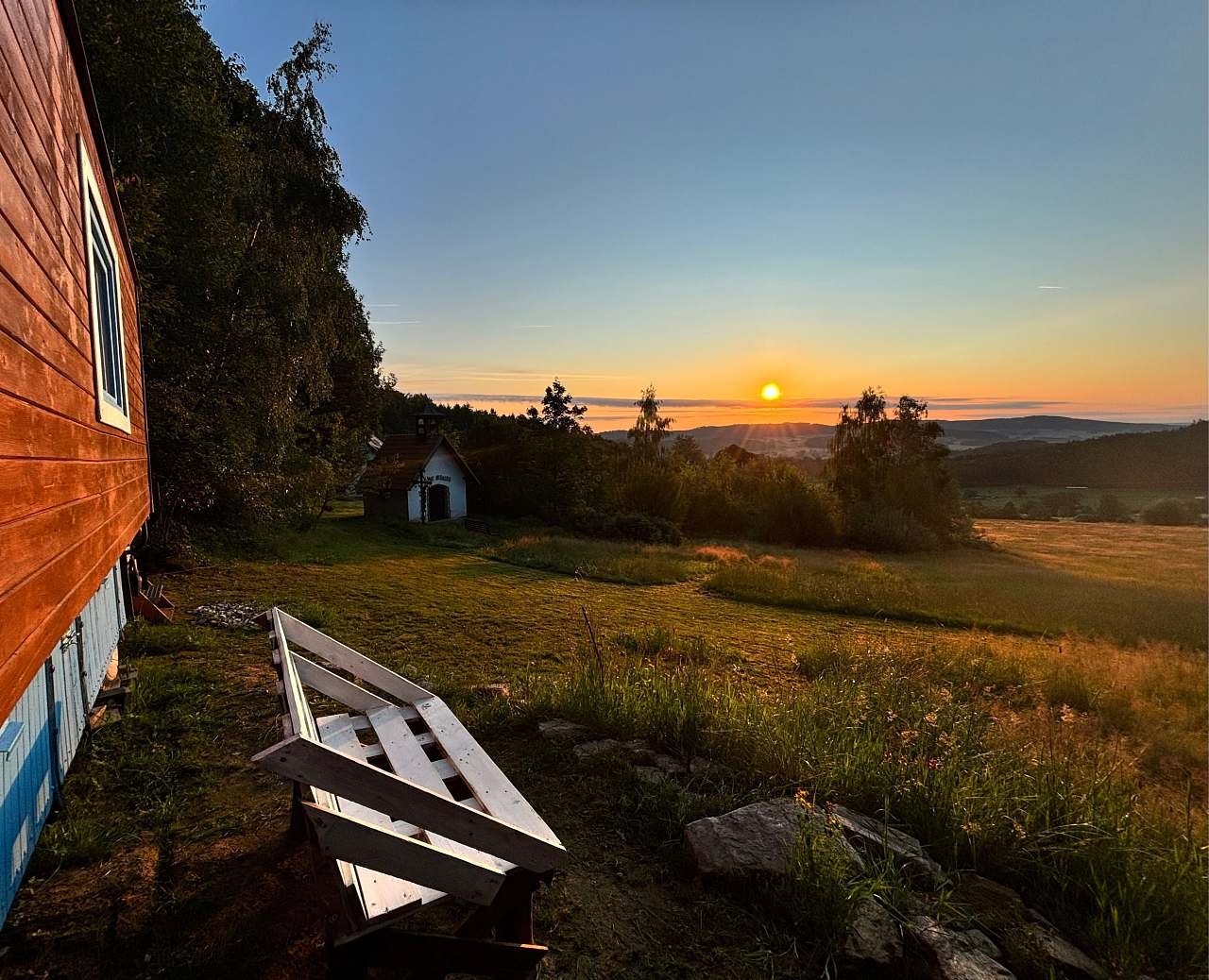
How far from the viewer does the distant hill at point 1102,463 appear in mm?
11148

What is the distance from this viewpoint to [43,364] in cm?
219

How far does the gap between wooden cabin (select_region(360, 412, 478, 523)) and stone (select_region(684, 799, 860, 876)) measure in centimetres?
2229

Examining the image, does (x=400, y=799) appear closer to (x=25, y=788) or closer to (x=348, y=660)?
(x=348, y=660)

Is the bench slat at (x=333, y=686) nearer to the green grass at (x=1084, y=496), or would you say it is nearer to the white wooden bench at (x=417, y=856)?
the white wooden bench at (x=417, y=856)

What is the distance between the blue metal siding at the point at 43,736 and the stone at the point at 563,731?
2.93 meters

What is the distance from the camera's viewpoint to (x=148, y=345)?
34.7 ft

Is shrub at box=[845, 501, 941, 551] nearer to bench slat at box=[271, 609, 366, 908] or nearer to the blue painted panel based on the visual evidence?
bench slat at box=[271, 609, 366, 908]

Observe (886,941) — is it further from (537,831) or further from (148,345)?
(148,345)

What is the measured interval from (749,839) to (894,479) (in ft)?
124

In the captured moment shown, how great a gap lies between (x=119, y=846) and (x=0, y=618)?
2.57m

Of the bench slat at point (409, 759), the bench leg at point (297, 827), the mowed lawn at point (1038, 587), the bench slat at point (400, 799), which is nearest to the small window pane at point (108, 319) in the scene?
the bench slat at point (409, 759)

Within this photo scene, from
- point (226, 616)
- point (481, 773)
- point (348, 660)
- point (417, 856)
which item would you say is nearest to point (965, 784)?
point (481, 773)

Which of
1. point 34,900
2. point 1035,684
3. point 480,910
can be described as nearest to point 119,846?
point 34,900

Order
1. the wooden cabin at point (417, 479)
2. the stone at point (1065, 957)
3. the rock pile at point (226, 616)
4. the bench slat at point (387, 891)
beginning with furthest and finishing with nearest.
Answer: the wooden cabin at point (417, 479), the rock pile at point (226, 616), the stone at point (1065, 957), the bench slat at point (387, 891)
